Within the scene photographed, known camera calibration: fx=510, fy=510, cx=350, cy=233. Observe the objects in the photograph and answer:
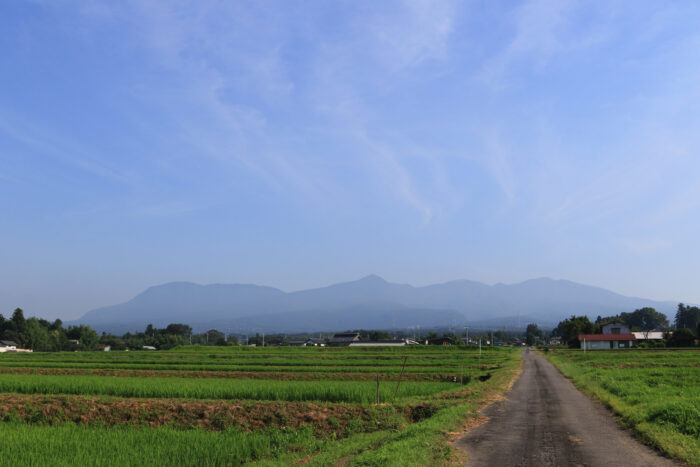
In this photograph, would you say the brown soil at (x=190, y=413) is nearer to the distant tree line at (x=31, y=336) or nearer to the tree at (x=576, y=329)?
the tree at (x=576, y=329)

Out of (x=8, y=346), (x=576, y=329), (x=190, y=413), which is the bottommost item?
(x=8, y=346)

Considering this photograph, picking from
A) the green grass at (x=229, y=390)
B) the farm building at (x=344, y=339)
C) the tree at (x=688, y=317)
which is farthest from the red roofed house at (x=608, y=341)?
the green grass at (x=229, y=390)

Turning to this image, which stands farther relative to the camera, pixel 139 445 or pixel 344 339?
pixel 344 339

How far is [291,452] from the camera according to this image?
15.5 m

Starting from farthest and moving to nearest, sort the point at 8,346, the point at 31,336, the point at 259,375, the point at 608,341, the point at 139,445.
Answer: the point at 31,336 → the point at 8,346 → the point at 608,341 → the point at 259,375 → the point at 139,445

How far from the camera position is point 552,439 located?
1441 cm

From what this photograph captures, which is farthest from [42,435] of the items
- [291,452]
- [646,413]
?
[646,413]

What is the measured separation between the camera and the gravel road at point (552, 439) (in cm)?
1207

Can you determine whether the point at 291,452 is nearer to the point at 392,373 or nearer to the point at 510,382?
the point at 510,382

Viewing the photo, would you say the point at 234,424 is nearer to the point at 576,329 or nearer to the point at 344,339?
the point at 576,329

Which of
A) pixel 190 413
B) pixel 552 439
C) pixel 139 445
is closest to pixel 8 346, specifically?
pixel 190 413

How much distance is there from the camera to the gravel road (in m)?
12.1

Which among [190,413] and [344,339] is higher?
[190,413]

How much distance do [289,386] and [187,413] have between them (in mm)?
8682
